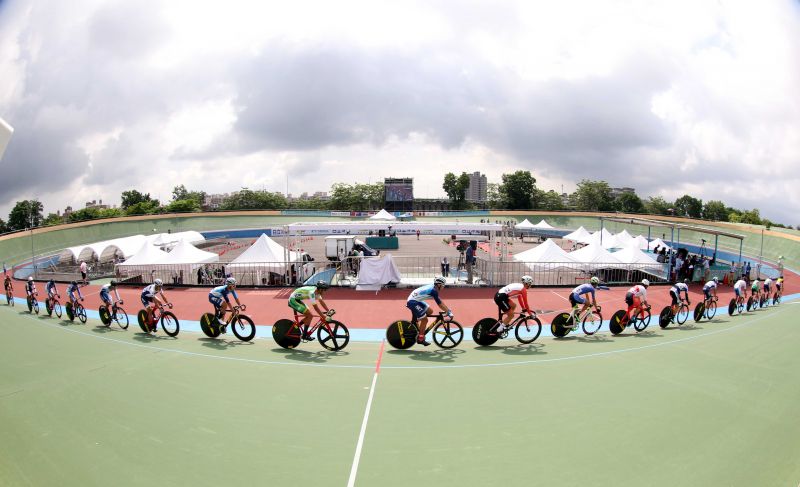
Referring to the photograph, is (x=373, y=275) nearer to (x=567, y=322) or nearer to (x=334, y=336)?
(x=334, y=336)

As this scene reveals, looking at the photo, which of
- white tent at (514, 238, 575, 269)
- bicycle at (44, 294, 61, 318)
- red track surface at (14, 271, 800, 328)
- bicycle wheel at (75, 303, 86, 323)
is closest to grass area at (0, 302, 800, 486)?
bicycle wheel at (75, 303, 86, 323)

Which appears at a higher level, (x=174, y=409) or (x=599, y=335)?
(x=174, y=409)

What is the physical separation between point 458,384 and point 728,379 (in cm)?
428

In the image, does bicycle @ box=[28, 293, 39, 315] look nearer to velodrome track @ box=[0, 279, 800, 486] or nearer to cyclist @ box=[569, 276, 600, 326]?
velodrome track @ box=[0, 279, 800, 486]

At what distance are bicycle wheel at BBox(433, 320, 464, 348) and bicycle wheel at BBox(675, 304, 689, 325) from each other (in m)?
7.12

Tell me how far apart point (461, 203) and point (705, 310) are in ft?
293

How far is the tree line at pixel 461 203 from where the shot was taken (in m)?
86.5

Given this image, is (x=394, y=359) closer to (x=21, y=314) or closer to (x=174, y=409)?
(x=174, y=409)

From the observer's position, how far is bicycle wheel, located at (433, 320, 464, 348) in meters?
8.70

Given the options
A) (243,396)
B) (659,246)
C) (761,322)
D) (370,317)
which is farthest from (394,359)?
(659,246)

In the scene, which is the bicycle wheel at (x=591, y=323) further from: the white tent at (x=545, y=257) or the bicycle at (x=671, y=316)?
the white tent at (x=545, y=257)

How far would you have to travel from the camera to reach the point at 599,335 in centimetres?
1035

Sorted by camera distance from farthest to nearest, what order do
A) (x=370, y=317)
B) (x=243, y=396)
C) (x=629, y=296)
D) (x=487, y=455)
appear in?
(x=370, y=317)
(x=629, y=296)
(x=243, y=396)
(x=487, y=455)

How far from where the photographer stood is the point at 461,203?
332 feet
